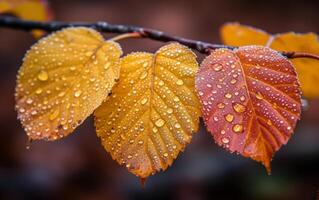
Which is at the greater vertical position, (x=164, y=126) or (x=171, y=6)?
A: (x=164, y=126)

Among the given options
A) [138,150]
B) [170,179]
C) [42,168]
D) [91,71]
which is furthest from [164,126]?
[42,168]

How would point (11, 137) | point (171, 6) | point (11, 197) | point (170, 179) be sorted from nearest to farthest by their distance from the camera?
point (11, 197) < point (170, 179) < point (11, 137) < point (171, 6)

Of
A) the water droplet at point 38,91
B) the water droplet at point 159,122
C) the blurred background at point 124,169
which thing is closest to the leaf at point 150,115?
the water droplet at point 159,122

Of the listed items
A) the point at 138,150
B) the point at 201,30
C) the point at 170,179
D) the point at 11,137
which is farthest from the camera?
the point at 201,30

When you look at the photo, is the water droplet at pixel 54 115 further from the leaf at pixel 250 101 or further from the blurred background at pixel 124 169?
the blurred background at pixel 124 169

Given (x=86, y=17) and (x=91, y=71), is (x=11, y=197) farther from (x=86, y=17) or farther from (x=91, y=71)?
(x=86, y=17)

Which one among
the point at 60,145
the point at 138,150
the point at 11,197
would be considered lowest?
the point at 60,145

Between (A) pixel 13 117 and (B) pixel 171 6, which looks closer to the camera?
(A) pixel 13 117
